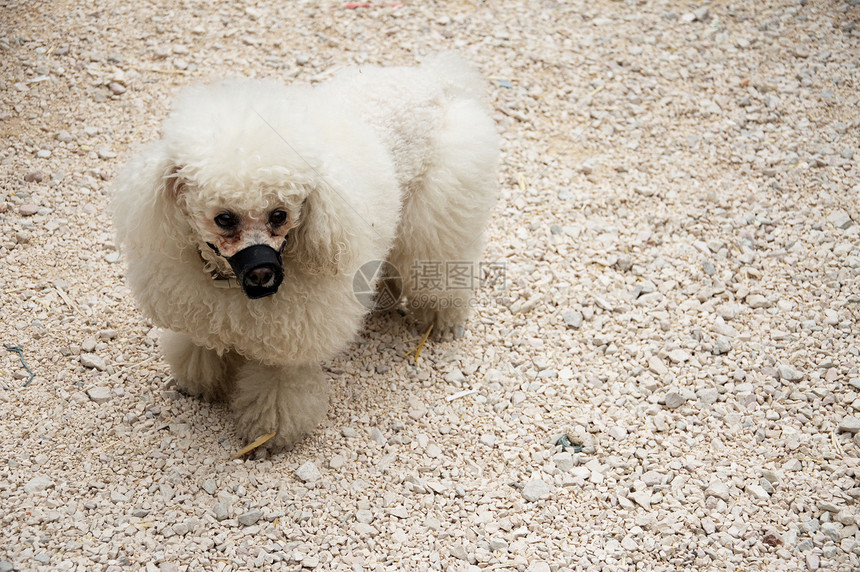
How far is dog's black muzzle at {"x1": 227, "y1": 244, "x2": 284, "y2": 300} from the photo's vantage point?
248cm

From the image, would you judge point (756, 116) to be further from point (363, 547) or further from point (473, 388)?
point (363, 547)

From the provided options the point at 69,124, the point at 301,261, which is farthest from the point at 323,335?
the point at 69,124

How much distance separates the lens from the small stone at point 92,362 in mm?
3305

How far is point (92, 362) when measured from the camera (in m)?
3.31

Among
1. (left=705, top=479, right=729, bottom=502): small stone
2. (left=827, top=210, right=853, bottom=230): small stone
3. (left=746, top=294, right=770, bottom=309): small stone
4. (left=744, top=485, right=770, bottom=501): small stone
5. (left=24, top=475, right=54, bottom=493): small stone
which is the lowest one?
(left=24, top=475, right=54, bottom=493): small stone

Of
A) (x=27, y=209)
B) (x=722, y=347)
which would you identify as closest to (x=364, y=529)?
(x=722, y=347)

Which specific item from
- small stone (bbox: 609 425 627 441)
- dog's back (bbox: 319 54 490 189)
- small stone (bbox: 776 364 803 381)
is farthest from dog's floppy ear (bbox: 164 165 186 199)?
small stone (bbox: 776 364 803 381)

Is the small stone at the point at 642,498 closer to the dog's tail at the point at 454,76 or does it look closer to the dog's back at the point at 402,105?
the dog's back at the point at 402,105

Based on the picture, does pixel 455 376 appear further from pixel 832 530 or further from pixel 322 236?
pixel 832 530

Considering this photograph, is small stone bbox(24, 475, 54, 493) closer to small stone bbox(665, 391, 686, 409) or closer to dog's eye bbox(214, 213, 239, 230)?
dog's eye bbox(214, 213, 239, 230)

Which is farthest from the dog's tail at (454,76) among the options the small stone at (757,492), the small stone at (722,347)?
the small stone at (757,492)

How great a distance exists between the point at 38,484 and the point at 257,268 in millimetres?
1163

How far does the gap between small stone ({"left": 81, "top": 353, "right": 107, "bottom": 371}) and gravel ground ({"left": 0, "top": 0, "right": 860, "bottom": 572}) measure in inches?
0.7

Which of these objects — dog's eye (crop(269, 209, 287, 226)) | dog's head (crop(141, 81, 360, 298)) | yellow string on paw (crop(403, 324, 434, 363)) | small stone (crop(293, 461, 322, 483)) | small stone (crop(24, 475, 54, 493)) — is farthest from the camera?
yellow string on paw (crop(403, 324, 434, 363))
